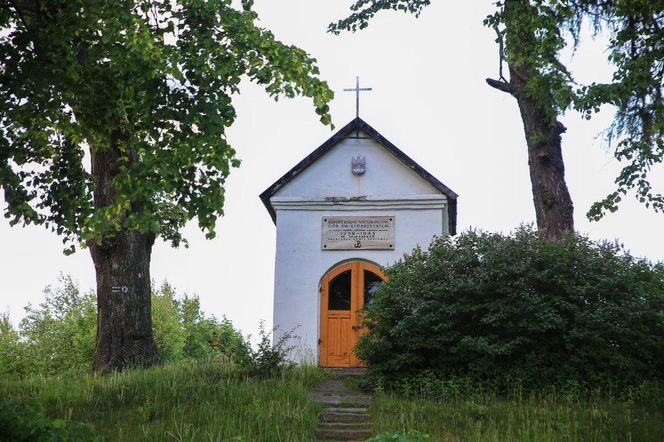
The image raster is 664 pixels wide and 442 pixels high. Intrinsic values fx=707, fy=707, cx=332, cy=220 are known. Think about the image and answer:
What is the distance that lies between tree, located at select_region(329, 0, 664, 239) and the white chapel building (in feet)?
7.78

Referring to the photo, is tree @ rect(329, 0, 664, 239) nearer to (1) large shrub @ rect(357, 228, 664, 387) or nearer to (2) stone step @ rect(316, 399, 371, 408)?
(1) large shrub @ rect(357, 228, 664, 387)

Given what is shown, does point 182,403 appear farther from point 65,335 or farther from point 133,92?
point 65,335

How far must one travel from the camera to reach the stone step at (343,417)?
10008mm

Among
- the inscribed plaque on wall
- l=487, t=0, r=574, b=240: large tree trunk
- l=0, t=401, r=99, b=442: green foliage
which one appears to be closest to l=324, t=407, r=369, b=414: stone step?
l=0, t=401, r=99, b=442: green foliage

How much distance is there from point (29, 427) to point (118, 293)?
33.1ft

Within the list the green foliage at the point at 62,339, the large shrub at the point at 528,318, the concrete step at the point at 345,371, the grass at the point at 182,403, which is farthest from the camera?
the green foliage at the point at 62,339

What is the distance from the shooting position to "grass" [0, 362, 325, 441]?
8.65 m

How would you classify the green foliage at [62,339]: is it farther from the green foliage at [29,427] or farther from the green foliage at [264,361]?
the green foliage at [29,427]

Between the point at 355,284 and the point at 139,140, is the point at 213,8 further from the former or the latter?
the point at 355,284

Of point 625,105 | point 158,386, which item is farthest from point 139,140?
point 625,105

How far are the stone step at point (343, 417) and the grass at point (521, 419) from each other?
182mm

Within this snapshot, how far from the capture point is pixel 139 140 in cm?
1003

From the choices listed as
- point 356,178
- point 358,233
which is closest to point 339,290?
point 358,233

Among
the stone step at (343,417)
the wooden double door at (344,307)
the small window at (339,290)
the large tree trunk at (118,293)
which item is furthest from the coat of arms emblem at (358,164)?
the stone step at (343,417)
